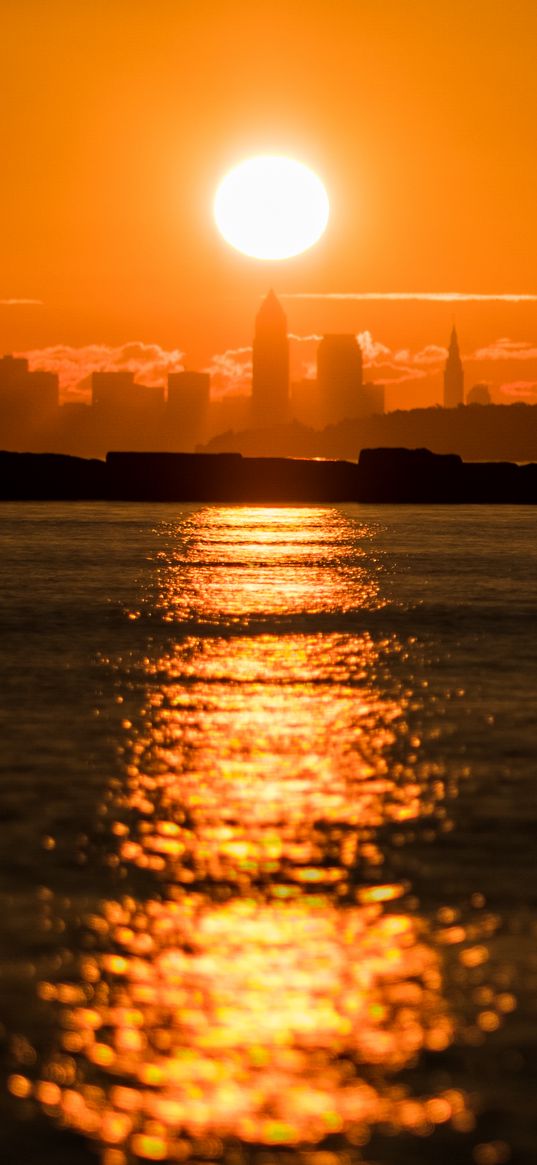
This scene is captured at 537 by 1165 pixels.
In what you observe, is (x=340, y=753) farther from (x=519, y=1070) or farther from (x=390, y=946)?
(x=519, y=1070)

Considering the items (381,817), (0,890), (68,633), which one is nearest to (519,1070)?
(0,890)

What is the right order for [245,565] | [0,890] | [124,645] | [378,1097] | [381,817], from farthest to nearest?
[245,565] < [124,645] < [381,817] < [0,890] < [378,1097]

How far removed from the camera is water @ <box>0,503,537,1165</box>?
10.7m

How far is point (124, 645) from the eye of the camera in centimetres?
4772

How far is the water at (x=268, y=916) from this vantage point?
10734 millimetres

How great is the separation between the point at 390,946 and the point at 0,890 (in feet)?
14.1

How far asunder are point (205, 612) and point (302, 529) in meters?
132

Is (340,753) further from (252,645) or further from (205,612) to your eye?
(205,612)

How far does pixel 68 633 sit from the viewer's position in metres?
52.1

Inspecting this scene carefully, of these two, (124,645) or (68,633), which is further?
(68,633)

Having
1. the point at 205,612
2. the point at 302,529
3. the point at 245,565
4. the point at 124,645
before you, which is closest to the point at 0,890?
the point at 124,645

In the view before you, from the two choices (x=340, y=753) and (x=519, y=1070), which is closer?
(x=519, y=1070)

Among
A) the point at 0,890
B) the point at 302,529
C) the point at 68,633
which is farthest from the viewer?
the point at 302,529

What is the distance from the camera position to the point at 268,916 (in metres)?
15.4
